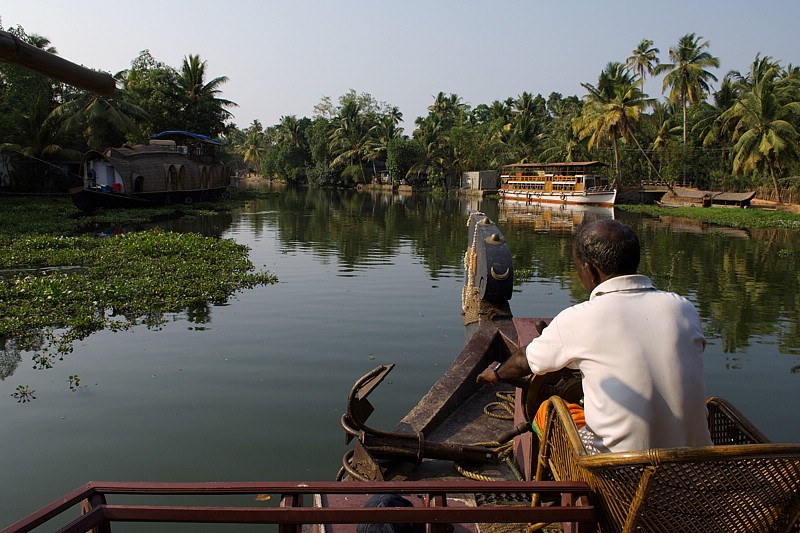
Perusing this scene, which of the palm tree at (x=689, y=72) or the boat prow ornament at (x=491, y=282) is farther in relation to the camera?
the palm tree at (x=689, y=72)

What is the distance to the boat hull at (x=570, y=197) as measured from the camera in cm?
4069

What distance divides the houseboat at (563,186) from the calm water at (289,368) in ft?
80.9

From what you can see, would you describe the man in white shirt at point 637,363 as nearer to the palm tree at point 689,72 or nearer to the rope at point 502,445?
the rope at point 502,445

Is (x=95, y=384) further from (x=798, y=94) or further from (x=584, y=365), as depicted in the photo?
(x=798, y=94)

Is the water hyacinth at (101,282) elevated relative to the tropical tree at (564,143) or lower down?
lower down

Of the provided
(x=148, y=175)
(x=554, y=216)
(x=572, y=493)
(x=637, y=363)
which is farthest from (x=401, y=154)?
(x=572, y=493)

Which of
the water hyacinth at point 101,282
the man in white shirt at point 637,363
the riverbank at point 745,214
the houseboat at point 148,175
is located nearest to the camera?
the man in white shirt at point 637,363

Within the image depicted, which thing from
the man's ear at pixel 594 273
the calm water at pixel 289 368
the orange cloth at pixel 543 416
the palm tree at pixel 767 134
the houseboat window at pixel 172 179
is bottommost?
the calm water at pixel 289 368

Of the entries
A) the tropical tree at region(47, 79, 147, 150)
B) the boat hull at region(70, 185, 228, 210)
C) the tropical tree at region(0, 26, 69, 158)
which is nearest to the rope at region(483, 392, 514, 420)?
the boat hull at region(70, 185, 228, 210)

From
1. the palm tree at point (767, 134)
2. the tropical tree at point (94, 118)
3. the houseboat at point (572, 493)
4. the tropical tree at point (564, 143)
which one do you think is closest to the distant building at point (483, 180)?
the tropical tree at point (564, 143)

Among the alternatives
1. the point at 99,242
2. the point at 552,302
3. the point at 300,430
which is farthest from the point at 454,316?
the point at 99,242

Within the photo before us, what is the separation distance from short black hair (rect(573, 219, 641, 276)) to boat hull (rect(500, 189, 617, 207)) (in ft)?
132

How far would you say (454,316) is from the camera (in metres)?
10.9

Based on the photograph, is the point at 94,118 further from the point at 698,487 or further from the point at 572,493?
the point at 698,487
